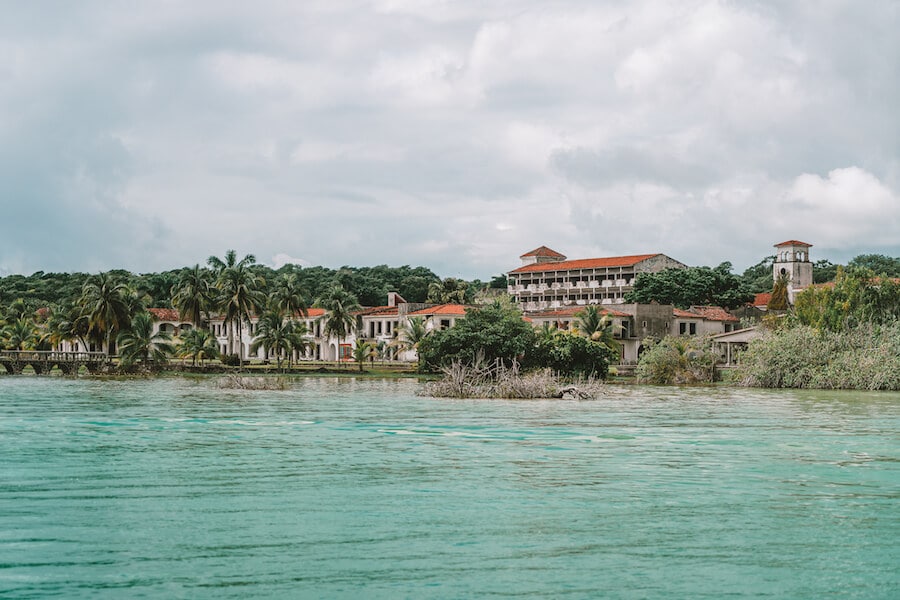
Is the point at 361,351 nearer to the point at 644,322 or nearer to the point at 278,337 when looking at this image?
the point at 278,337

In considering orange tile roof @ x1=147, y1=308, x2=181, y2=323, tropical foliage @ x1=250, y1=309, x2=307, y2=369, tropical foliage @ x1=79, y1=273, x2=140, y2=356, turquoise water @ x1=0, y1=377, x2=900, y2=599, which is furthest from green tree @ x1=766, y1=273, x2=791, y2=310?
turquoise water @ x1=0, y1=377, x2=900, y2=599

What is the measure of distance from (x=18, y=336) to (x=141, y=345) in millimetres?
22610

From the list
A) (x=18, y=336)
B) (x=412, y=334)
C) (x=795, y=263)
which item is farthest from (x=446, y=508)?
(x=795, y=263)

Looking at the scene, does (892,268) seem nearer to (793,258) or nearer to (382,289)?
(793,258)

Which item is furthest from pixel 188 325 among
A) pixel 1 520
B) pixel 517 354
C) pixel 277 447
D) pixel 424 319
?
pixel 1 520

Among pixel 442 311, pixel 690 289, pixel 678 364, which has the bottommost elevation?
pixel 678 364

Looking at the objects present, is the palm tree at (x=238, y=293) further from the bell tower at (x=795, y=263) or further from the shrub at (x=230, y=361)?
the bell tower at (x=795, y=263)

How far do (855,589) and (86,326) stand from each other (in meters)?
75.6

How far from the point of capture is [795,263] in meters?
120

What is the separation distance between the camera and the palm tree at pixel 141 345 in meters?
73.6

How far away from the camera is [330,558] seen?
46.5ft

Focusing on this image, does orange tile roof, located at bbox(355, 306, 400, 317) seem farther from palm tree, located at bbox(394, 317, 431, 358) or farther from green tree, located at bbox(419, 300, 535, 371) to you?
green tree, located at bbox(419, 300, 535, 371)

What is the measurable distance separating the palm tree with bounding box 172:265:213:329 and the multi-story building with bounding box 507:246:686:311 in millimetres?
44270

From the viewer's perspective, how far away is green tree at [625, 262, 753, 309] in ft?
355
